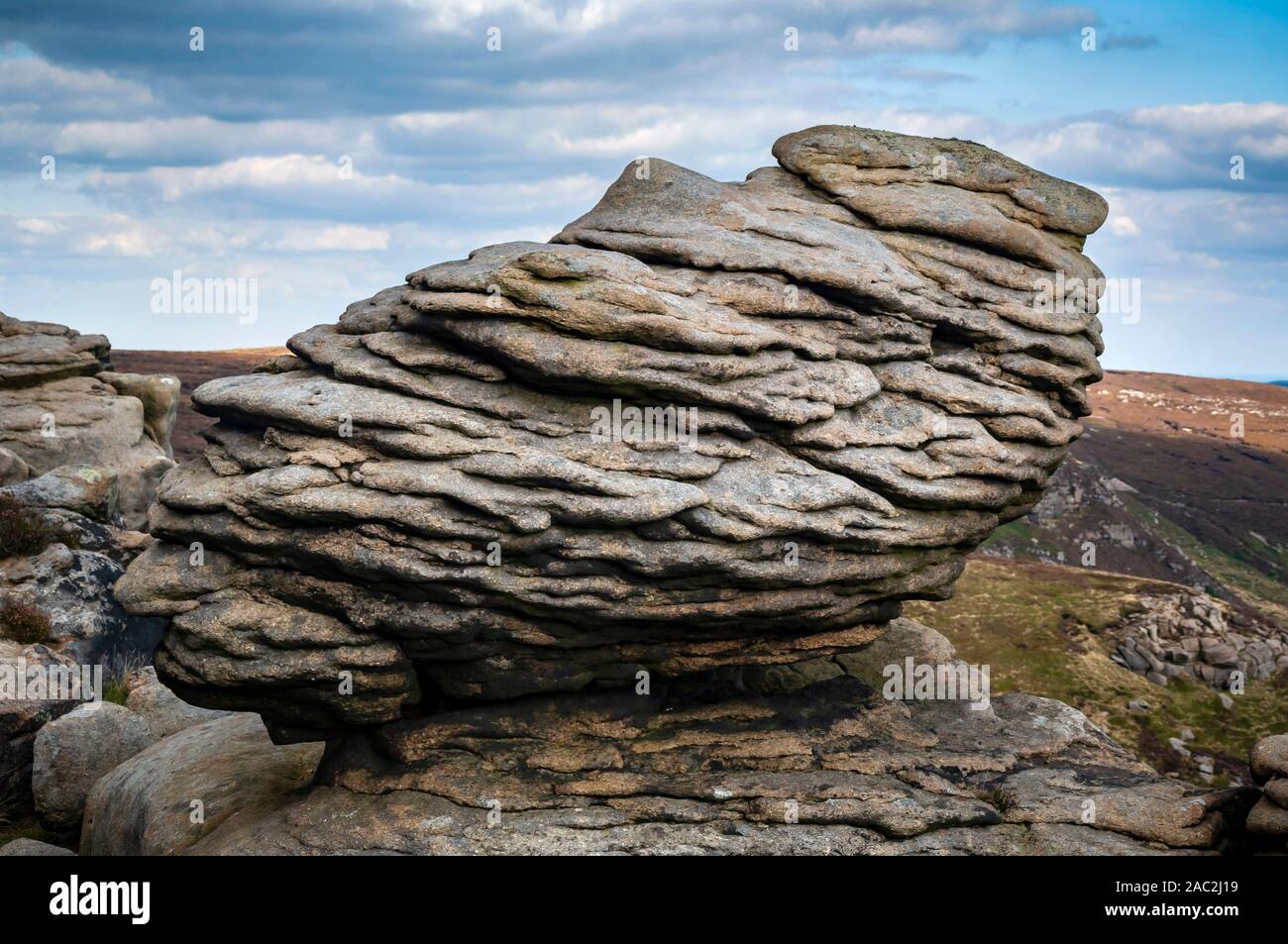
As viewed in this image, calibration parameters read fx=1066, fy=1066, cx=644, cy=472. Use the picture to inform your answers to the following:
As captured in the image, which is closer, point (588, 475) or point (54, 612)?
point (588, 475)

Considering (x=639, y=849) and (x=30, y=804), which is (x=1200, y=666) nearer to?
(x=639, y=849)

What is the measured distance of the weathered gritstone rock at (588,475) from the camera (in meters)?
20.8

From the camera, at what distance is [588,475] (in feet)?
66.8

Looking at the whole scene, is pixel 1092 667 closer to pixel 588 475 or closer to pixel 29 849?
pixel 588 475

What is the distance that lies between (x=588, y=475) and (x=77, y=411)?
4595 cm

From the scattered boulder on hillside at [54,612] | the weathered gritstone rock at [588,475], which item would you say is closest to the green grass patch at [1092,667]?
the weathered gritstone rock at [588,475]

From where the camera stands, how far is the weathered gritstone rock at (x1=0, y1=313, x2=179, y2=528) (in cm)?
5362

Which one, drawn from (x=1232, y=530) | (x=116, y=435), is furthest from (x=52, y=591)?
(x=1232, y=530)

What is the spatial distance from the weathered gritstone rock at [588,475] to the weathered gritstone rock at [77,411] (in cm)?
3395

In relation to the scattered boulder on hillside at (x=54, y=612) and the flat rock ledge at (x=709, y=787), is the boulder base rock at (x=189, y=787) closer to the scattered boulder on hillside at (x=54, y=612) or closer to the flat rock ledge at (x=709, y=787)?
the flat rock ledge at (x=709, y=787)

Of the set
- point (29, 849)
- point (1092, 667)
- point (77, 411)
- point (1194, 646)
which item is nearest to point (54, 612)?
point (29, 849)

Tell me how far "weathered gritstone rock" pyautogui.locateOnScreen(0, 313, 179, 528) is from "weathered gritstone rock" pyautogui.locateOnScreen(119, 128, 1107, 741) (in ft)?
111

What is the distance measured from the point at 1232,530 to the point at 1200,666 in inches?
3353

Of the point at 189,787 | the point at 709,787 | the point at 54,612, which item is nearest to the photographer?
A: the point at 709,787
